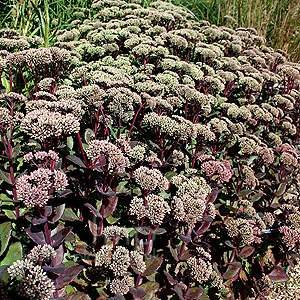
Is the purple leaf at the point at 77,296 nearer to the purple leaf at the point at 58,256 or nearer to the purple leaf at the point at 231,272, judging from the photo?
the purple leaf at the point at 58,256

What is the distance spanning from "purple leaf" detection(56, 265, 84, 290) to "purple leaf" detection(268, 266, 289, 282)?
5.90ft

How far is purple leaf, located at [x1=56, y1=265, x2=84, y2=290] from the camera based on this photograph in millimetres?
1675

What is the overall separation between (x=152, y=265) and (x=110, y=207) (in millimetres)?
525

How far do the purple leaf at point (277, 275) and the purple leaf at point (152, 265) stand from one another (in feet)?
4.03

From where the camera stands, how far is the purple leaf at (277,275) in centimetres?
243

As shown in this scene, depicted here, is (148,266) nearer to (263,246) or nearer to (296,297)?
(263,246)

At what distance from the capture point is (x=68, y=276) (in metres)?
1.70

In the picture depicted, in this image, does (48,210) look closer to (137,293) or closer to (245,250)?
(137,293)

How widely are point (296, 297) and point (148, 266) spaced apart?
6.50ft

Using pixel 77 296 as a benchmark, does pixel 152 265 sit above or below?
above

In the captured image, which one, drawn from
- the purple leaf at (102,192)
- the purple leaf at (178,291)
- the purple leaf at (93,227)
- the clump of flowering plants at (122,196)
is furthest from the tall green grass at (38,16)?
the purple leaf at (178,291)

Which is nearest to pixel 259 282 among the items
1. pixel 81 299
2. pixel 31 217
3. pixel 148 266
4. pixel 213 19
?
pixel 148 266

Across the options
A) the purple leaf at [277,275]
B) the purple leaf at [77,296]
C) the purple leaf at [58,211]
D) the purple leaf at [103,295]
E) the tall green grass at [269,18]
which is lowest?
the purple leaf at [277,275]

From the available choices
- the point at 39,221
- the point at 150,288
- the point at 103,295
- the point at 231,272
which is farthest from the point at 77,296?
the point at 231,272
